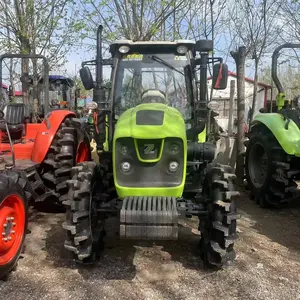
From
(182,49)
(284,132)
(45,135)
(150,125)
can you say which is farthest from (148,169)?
(284,132)

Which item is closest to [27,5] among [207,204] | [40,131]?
[40,131]

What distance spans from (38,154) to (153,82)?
158 centimetres

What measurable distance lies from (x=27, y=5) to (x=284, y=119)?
715cm

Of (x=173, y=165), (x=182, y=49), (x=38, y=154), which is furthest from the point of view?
(x=38, y=154)

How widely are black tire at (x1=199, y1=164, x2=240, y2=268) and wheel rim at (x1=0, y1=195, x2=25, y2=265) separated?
162 cm

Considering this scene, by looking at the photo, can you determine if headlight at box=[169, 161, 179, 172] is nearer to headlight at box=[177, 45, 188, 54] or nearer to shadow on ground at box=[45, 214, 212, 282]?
shadow on ground at box=[45, 214, 212, 282]

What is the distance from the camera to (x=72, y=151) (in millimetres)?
5184

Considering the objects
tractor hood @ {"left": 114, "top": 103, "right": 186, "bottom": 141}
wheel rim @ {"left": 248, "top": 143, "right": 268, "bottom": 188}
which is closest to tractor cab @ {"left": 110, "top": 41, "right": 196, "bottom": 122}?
tractor hood @ {"left": 114, "top": 103, "right": 186, "bottom": 141}

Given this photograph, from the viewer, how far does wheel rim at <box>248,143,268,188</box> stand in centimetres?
626

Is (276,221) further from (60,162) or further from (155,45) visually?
(60,162)

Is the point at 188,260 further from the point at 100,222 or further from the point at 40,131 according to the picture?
the point at 40,131

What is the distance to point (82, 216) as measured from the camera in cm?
356

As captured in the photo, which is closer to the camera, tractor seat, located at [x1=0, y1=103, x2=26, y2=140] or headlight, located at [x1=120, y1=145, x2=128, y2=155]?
headlight, located at [x1=120, y1=145, x2=128, y2=155]

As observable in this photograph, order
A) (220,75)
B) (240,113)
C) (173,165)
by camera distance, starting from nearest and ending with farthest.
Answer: (173,165) < (220,75) < (240,113)
